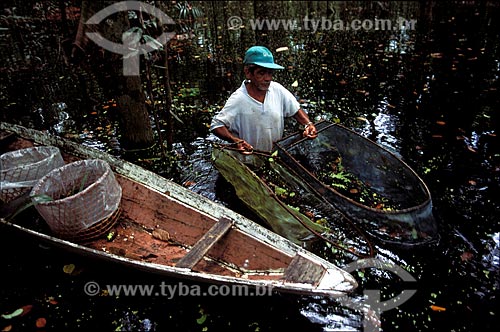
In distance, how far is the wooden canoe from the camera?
3.06m

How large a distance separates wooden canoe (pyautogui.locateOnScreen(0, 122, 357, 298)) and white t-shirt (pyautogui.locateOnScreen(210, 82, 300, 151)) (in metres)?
1.13

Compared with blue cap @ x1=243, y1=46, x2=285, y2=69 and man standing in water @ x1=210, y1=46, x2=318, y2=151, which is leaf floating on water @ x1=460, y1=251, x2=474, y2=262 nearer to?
man standing in water @ x1=210, y1=46, x2=318, y2=151

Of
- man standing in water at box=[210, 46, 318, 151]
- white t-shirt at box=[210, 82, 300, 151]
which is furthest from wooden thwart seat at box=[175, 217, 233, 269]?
white t-shirt at box=[210, 82, 300, 151]

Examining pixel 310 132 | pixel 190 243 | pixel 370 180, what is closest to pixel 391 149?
pixel 370 180

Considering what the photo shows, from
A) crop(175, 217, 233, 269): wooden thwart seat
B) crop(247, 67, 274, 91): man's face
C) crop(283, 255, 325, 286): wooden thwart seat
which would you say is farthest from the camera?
crop(247, 67, 274, 91): man's face

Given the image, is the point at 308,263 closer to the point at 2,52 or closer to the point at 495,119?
the point at 495,119

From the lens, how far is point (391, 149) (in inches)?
244

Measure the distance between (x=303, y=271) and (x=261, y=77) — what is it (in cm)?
236

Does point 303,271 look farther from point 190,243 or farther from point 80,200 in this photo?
point 80,200

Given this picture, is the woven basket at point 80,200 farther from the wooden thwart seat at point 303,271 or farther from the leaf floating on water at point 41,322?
the wooden thwart seat at point 303,271

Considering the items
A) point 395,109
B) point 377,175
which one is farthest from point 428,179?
point 395,109

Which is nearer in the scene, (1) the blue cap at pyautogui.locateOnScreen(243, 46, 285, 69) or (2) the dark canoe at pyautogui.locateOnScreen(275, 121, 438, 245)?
(2) the dark canoe at pyautogui.locateOnScreen(275, 121, 438, 245)

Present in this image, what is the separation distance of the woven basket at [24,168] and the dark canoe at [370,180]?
2.81 m

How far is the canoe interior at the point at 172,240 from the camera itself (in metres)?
3.49
